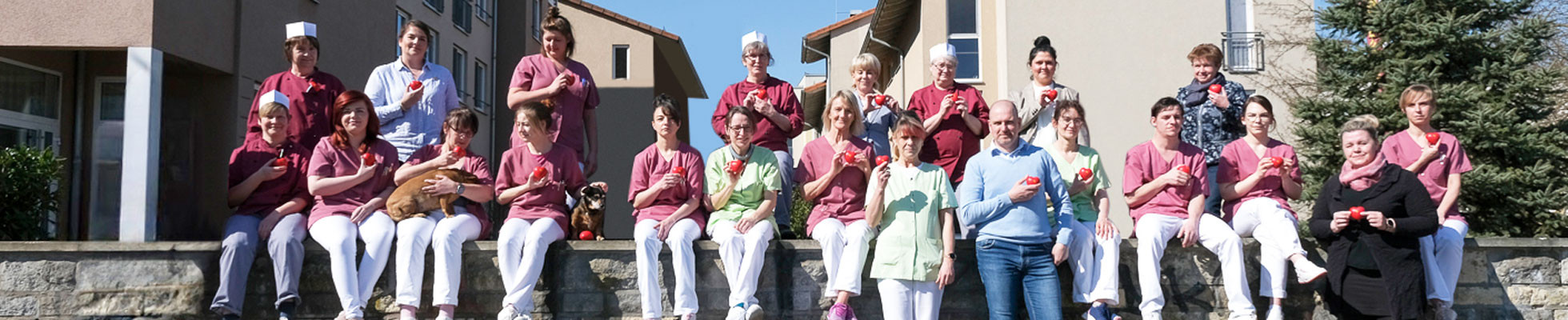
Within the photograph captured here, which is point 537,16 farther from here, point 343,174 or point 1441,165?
point 1441,165

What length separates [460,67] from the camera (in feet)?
78.5

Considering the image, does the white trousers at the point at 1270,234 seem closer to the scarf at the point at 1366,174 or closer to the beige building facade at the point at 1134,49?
the scarf at the point at 1366,174

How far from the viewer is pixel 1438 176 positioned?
23.9 ft

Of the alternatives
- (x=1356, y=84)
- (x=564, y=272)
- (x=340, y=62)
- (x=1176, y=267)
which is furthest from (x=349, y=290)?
(x=1356, y=84)

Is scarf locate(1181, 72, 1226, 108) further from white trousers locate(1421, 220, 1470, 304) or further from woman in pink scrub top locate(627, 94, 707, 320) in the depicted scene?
woman in pink scrub top locate(627, 94, 707, 320)

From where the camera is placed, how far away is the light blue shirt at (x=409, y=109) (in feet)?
24.7

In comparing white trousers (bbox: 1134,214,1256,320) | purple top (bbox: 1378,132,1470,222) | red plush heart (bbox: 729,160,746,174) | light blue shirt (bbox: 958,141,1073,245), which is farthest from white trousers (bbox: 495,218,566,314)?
purple top (bbox: 1378,132,1470,222)

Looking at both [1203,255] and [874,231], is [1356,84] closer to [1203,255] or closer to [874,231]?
[1203,255]

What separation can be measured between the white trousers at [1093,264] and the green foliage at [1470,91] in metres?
5.89

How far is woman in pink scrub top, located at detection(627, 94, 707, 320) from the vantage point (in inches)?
260

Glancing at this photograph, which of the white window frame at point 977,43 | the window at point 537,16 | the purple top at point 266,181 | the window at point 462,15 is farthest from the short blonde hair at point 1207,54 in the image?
the window at point 537,16

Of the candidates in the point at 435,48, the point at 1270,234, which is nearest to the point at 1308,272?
the point at 1270,234

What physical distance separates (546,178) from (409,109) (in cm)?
138

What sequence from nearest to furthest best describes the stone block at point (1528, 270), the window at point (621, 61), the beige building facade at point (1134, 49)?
Result: the stone block at point (1528, 270)
the beige building facade at point (1134, 49)
the window at point (621, 61)
